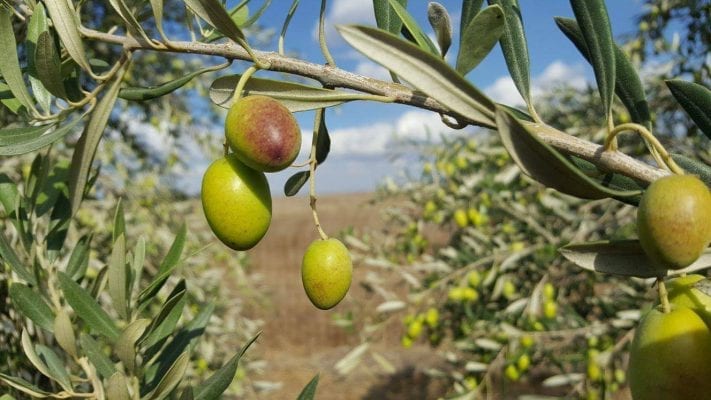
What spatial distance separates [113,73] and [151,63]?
3026 millimetres

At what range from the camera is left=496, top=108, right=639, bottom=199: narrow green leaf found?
1.51 ft

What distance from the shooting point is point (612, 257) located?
59 cm

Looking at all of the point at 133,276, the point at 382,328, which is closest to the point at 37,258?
the point at 133,276

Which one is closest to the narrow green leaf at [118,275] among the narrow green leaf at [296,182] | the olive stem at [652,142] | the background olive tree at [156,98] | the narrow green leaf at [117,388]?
the background olive tree at [156,98]

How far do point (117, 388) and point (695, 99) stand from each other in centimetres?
71

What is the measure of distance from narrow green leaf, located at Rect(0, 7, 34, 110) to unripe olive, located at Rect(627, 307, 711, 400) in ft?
2.38

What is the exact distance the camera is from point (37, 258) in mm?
981

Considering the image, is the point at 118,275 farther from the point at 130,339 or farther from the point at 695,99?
the point at 695,99

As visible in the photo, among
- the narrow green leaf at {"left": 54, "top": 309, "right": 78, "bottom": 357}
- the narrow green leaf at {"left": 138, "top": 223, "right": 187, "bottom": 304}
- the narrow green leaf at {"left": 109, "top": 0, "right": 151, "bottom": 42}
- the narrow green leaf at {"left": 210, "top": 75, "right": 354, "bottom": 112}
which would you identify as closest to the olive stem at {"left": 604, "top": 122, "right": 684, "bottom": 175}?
the narrow green leaf at {"left": 210, "top": 75, "right": 354, "bottom": 112}

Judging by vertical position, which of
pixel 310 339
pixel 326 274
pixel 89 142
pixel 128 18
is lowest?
pixel 310 339

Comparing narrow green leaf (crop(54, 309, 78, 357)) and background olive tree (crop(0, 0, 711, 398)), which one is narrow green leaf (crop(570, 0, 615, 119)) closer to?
background olive tree (crop(0, 0, 711, 398))

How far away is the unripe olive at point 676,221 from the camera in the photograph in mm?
449

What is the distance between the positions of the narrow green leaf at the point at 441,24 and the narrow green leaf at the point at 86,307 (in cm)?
55

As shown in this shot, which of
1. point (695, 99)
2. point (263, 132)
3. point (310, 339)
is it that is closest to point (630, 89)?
point (695, 99)
